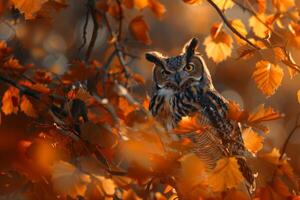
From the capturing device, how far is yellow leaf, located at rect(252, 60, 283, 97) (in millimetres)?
2877

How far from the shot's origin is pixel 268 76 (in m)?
2.90

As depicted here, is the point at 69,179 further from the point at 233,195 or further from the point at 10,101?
the point at 10,101

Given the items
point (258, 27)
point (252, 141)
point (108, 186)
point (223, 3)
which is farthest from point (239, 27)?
point (108, 186)

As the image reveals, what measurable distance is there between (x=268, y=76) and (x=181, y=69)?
1.07 meters

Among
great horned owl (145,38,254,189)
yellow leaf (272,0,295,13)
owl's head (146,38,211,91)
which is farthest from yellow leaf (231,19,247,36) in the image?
owl's head (146,38,211,91)

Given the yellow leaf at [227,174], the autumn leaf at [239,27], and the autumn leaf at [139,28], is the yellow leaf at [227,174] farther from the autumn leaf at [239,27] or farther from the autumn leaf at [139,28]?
the autumn leaf at [139,28]

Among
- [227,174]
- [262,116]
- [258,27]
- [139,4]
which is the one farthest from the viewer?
[139,4]

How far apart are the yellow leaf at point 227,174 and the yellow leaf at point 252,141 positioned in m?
0.29

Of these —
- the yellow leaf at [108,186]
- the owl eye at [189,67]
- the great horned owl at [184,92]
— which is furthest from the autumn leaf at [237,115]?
the owl eye at [189,67]

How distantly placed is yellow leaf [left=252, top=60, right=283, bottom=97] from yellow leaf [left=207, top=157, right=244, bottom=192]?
0.70m

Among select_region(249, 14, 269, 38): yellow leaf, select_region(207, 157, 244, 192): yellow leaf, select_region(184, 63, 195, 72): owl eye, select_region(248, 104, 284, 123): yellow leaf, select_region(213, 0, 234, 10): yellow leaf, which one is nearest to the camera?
select_region(207, 157, 244, 192): yellow leaf

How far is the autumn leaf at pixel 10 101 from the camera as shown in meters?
3.11

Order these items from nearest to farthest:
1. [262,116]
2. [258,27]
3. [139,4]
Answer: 1. [262,116]
2. [258,27]
3. [139,4]

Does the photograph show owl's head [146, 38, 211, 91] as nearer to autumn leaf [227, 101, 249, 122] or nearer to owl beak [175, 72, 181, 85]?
owl beak [175, 72, 181, 85]
